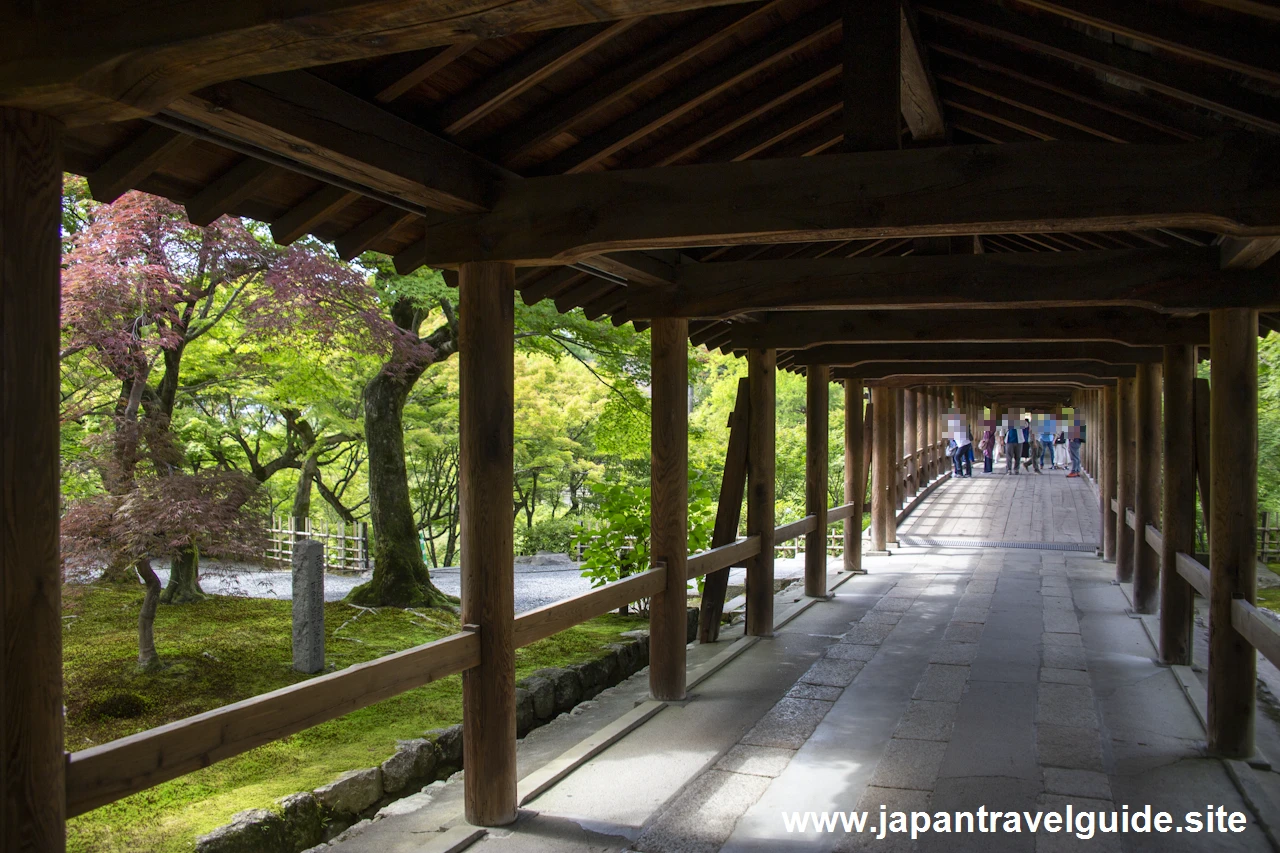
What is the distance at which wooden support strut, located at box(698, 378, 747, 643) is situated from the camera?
8.04 meters

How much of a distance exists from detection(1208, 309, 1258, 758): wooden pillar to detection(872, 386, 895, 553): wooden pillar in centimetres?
890

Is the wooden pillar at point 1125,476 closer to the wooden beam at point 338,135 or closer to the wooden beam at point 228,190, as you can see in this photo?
the wooden beam at point 338,135

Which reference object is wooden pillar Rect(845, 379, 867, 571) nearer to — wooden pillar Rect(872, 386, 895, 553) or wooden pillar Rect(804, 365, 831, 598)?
wooden pillar Rect(804, 365, 831, 598)

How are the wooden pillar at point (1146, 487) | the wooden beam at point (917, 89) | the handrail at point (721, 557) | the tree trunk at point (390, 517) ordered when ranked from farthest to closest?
the tree trunk at point (390, 517) → the wooden pillar at point (1146, 487) → the handrail at point (721, 557) → the wooden beam at point (917, 89)

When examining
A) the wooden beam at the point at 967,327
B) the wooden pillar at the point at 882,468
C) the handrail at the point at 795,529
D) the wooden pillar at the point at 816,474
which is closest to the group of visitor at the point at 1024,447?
the wooden pillar at the point at 882,468

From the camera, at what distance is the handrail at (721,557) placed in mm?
6723

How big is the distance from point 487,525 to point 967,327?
481 cm

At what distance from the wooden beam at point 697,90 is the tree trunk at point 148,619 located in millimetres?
5418

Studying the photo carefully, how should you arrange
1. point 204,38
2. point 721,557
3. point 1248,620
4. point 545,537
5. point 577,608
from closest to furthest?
point 204,38 < point 1248,620 < point 577,608 < point 721,557 < point 545,537

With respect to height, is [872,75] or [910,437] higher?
[872,75]

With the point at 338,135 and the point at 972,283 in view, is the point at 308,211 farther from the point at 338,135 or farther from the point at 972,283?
the point at 972,283

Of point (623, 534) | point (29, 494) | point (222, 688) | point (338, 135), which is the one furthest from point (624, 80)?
point (623, 534)

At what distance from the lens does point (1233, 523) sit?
5.29 meters

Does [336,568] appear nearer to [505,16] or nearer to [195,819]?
[195,819]
